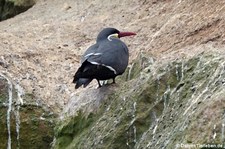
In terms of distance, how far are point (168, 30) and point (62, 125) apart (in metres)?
2.59

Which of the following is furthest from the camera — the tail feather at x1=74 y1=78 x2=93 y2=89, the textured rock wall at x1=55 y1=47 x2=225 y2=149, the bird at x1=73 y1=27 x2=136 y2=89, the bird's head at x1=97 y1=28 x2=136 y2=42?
the bird's head at x1=97 y1=28 x2=136 y2=42

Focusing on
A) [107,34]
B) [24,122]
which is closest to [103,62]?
[107,34]

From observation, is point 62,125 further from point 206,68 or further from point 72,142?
point 206,68

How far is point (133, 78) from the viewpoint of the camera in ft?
25.8

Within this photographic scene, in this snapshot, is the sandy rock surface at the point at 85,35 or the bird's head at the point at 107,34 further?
the sandy rock surface at the point at 85,35

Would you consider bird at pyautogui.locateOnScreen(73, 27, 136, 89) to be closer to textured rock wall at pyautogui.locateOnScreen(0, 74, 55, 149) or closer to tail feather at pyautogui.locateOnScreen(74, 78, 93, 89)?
tail feather at pyautogui.locateOnScreen(74, 78, 93, 89)

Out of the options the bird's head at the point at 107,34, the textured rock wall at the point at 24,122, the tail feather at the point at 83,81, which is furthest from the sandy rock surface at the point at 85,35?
the tail feather at the point at 83,81

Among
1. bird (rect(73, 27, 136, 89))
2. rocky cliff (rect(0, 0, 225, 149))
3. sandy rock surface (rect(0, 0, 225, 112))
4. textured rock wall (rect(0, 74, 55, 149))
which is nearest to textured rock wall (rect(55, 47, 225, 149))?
rocky cliff (rect(0, 0, 225, 149))

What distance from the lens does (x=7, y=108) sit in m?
8.65

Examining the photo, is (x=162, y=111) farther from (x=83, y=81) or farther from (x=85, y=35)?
(x=85, y=35)

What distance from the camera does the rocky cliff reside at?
591cm

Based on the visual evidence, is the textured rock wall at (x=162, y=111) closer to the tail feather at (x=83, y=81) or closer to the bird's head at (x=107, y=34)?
the tail feather at (x=83, y=81)

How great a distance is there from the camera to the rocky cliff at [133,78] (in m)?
5.91

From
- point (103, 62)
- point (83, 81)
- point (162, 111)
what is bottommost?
point (162, 111)
